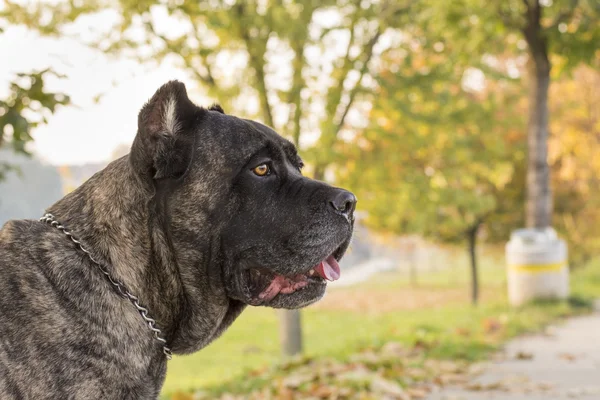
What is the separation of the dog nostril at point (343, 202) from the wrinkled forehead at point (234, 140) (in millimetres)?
330

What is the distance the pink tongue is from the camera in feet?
10.1

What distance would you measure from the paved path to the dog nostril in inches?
128

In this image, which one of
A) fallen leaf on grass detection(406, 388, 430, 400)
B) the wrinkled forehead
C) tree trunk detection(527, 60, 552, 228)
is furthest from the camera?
tree trunk detection(527, 60, 552, 228)

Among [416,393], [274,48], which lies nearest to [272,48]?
[274,48]

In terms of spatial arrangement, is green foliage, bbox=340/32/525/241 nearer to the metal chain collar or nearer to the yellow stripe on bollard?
the yellow stripe on bollard

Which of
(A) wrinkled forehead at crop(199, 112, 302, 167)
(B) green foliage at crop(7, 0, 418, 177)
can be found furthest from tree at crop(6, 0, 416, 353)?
(A) wrinkled forehead at crop(199, 112, 302, 167)

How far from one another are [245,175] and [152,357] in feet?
2.64

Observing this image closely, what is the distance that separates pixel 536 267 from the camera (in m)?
11.0

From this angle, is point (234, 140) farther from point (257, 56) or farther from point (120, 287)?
point (257, 56)

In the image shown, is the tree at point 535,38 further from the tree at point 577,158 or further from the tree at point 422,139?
the tree at point 577,158

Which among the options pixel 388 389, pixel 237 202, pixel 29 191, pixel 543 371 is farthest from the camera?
pixel 543 371

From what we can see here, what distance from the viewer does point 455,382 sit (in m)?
6.31

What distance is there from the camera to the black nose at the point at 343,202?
2920 millimetres

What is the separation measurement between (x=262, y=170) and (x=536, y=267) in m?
8.97
